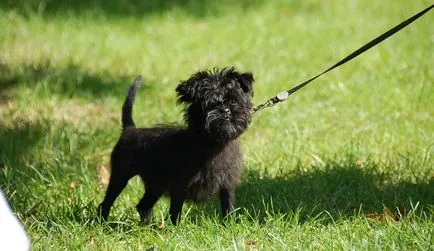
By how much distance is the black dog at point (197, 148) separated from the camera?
5.15 metres

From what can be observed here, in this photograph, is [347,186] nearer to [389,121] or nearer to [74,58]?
[389,121]

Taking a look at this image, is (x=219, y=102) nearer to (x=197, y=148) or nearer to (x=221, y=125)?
(x=221, y=125)

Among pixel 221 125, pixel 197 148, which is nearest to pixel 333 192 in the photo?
pixel 197 148

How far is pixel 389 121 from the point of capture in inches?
322

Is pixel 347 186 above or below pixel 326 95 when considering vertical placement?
below

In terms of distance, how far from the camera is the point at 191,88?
5.21m

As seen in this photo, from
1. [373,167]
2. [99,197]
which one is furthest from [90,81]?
[373,167]

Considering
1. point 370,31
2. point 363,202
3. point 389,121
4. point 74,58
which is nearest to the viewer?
point 363,202

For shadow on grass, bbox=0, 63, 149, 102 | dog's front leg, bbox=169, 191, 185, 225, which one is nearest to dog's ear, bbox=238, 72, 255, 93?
dog's front leg, bbox=169, 191, 185, 225

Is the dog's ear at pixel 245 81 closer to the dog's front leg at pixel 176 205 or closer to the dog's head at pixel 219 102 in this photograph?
the dog's head at pixel 219 102

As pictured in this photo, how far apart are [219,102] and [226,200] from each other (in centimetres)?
83

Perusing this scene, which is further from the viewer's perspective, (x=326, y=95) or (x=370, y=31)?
(x=370, y=31)

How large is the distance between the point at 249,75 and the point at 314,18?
7.82 meters

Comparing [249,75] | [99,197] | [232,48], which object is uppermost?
[232,48]
